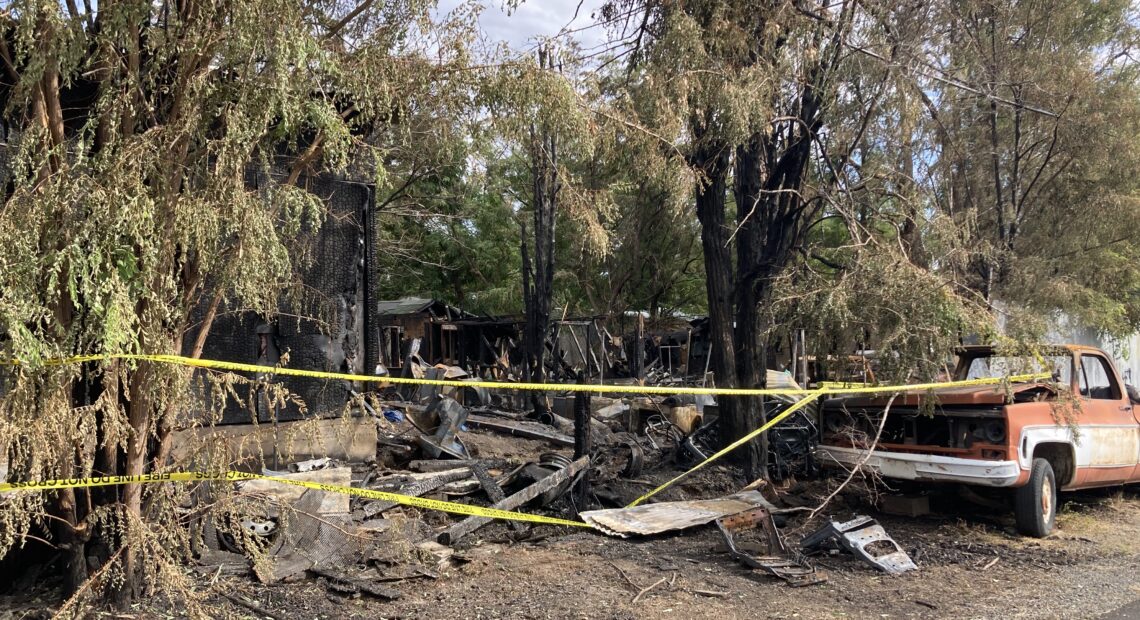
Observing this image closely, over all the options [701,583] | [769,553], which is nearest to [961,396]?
[769,553]

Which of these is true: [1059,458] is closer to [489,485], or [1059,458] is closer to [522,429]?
[489,485]

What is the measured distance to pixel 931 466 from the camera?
7422mm

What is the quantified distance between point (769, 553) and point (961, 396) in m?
2.38

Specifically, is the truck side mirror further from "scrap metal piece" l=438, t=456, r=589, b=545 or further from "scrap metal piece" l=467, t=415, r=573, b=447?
"scrap metal piece" l=467, t=415, r=573, b=447

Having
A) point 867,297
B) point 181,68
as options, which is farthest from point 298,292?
point 867,297

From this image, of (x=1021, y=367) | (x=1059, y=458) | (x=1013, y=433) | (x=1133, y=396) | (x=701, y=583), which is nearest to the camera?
(x=701, y=583)

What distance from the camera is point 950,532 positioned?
763 centimetres

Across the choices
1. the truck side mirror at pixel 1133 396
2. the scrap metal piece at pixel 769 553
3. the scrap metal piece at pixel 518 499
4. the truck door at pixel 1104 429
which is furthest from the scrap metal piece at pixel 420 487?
the truck side mirror at pixel 1133 396

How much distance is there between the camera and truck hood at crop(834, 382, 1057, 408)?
24.0 ft

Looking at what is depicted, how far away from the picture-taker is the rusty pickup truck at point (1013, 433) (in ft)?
23.8

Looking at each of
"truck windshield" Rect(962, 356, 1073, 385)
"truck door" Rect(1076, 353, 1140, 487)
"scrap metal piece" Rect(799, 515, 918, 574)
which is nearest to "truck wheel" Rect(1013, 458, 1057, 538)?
"truck door" Rect(1076, 353, 1140, 487)

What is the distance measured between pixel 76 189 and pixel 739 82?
6.84 metres

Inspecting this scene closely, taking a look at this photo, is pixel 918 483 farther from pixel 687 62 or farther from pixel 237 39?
pixel 237 39

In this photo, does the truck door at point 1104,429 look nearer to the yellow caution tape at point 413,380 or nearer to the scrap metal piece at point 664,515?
the yellow caution tape at point 413,380
